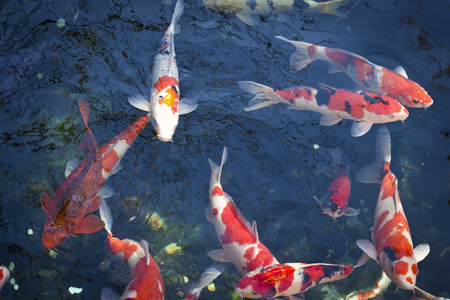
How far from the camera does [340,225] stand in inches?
167

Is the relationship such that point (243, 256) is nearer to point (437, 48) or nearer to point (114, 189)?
point (114, 189)

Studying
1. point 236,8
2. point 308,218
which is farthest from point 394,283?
point 236,8

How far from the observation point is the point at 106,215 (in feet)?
12.9

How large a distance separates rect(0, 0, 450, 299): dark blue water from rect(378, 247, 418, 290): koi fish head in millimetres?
375

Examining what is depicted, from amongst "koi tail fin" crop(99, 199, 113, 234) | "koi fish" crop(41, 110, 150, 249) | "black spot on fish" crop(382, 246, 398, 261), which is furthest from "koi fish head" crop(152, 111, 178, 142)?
"black spot on fish" crop(382, 246, 398, 261)

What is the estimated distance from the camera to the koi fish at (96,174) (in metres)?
3.65

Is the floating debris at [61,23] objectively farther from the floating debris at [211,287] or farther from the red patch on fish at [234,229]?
the floating debris at [211,287]

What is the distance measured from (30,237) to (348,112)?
143 inches

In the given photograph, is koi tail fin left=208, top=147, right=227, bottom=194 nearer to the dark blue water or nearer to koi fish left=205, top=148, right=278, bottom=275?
koi fish left=205, top=148, right=278, bottom=275

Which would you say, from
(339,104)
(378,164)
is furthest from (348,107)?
(378,164)

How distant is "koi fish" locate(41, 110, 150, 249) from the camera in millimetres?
3650

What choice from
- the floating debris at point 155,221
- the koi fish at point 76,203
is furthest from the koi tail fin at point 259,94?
the koi fish at point 76,203

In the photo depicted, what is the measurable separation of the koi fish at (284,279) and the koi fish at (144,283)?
69 centimetres

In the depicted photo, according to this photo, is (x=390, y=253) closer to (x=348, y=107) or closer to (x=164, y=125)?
(x=348, y=107)
